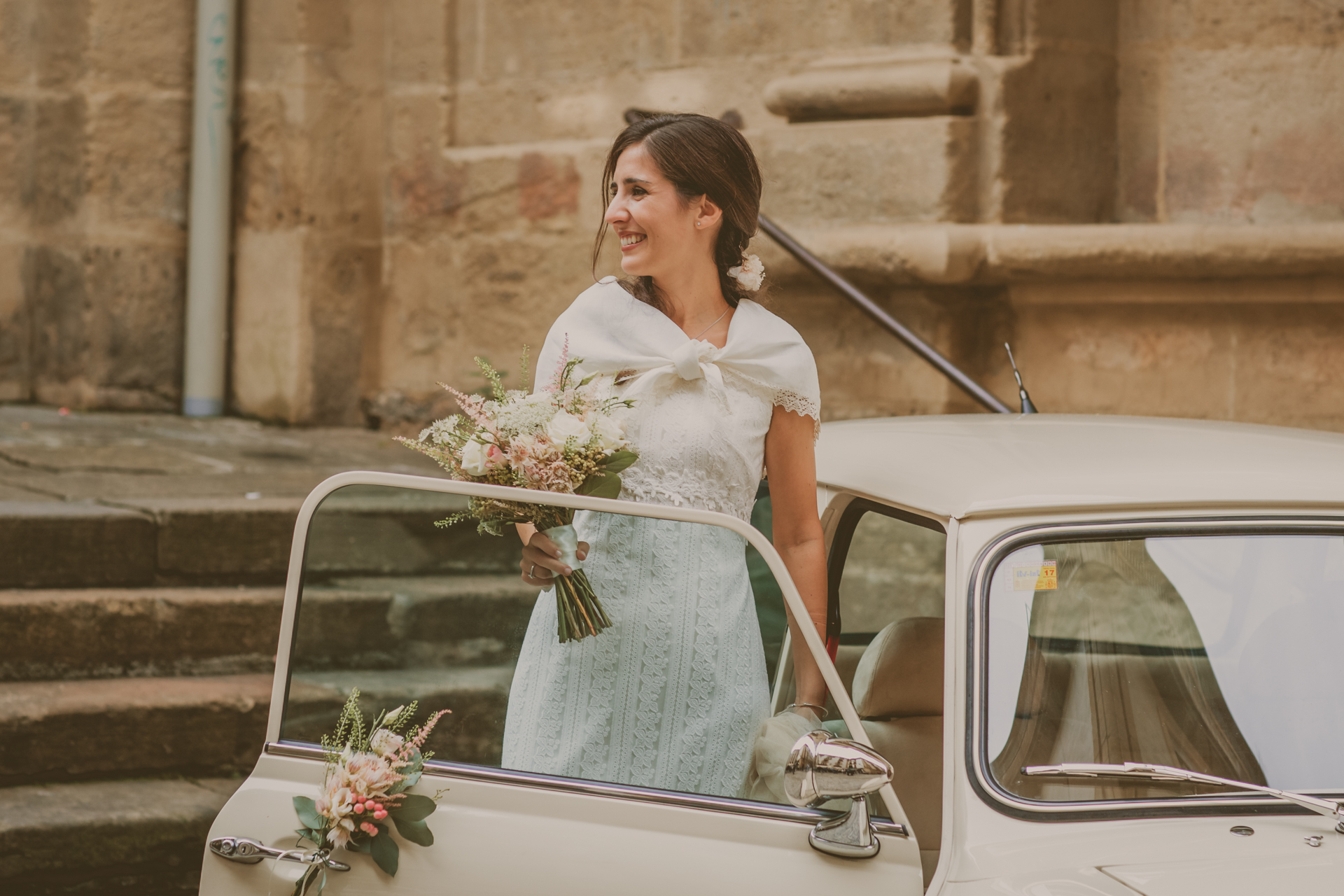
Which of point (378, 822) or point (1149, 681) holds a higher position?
point (1149, 681)

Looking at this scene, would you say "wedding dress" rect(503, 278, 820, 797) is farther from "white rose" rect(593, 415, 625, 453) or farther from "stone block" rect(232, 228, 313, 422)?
"stone block" rect(232, 228, 313, 422)

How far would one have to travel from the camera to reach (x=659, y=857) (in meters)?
1.99

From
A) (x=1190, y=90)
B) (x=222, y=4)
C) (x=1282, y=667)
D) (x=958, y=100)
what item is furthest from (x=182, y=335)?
(x=1282, y=667)

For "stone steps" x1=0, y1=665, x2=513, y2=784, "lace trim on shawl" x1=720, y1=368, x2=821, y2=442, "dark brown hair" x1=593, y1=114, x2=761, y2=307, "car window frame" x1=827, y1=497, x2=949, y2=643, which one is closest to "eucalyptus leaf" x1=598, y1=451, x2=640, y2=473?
"lace trim on shawl" x1=720, y1=368, x2=821, y2=442

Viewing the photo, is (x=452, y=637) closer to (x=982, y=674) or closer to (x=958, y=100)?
(x=982, y=674)

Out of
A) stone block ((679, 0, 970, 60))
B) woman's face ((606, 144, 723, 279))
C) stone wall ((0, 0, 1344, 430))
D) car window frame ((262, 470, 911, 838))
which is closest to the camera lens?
car window frame ((262, 470, 911, 838))

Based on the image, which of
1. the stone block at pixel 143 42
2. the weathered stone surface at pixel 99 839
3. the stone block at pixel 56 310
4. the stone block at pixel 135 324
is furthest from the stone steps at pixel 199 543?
the stone block at pixel 143 42

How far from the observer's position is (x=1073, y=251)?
5223mm

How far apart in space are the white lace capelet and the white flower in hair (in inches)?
4.5

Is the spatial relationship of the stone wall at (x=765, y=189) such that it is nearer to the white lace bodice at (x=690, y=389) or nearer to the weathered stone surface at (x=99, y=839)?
the weathered stone surface at (x=99, y=839)

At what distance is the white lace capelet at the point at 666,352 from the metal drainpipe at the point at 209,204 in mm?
5321

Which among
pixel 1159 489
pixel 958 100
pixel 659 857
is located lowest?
pixel 659 857

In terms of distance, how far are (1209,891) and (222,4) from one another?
6745 mm

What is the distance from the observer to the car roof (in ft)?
7.04
